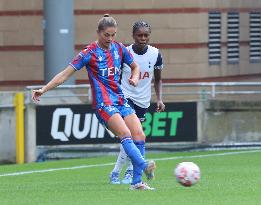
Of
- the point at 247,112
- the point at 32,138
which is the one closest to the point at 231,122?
the point at 247,112

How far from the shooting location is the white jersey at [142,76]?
16.1 metres

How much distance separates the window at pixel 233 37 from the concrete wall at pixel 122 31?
118cm

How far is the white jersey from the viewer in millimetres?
16094

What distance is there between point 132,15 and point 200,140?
6517mm

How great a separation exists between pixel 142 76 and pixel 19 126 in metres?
6.33

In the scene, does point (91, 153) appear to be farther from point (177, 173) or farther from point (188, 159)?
point (177, 173)

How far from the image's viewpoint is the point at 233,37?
3091cm

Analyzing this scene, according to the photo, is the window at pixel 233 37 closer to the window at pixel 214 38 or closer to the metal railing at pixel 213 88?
the window at pixel 214 38

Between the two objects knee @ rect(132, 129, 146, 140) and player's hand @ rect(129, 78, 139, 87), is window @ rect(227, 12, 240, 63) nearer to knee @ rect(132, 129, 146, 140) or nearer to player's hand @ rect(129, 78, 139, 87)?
knee @ rect(132, 129, 146, 140)

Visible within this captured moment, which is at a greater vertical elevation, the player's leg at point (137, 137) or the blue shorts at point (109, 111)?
the blue shorts at point (109, 111)

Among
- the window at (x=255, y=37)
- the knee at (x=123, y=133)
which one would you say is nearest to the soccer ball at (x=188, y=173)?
the knee at (x=123, y=133)

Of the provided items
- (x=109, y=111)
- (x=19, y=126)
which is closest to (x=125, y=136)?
(x=109, y=111)

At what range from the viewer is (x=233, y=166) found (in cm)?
1931

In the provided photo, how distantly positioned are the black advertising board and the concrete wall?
626 cm
